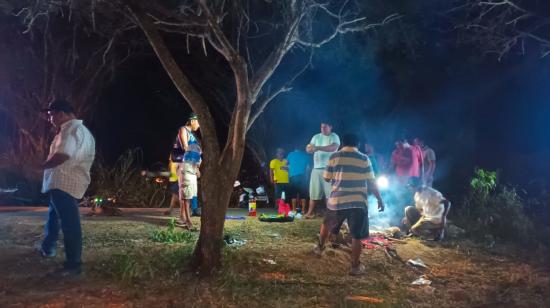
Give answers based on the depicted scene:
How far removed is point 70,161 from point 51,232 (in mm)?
1063

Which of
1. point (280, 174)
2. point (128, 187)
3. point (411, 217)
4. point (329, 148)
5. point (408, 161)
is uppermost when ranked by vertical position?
point (329, 148)

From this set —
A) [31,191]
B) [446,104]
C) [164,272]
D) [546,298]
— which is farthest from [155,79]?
[546,298]

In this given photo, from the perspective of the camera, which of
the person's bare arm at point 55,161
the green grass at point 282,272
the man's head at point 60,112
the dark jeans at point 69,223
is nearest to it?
the green grass at point 282,272

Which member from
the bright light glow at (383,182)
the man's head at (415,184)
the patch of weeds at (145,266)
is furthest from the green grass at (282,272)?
the bright light glow at (383,182)

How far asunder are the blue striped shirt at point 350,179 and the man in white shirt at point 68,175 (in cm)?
319

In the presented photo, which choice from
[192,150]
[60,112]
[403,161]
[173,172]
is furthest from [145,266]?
[403,161]

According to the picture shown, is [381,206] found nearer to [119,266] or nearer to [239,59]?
[239,59]

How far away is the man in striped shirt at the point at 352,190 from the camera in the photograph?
6441 millimetres

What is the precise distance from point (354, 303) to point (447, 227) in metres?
5.00

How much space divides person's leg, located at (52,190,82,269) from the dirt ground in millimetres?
259

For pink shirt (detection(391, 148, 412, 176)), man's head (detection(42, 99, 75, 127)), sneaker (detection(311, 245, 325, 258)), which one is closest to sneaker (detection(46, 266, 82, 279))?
man's head (detection(42, 99, 75, 127))

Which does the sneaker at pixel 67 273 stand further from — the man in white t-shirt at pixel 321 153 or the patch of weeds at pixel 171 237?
the man in white t-shirt at pixel 321 153

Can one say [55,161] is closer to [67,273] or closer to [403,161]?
[67,273]

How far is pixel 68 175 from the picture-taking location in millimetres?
5531
